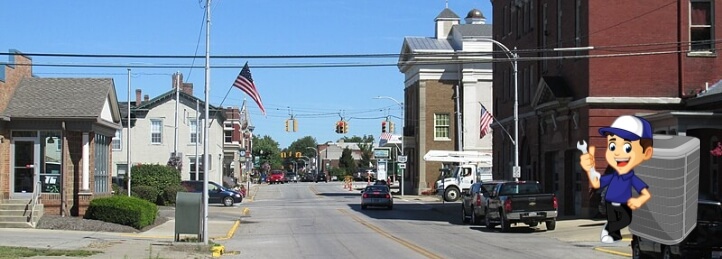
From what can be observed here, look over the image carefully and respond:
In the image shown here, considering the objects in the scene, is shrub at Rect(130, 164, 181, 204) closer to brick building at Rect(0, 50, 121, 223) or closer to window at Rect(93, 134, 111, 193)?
window at Rect(93, 134, 111, 193)

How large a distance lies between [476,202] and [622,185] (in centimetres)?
2620

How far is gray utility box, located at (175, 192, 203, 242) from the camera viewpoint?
76.8 feet

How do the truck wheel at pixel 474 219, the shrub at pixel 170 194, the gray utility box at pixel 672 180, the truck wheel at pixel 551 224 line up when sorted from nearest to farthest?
1. the gray utility box at pixel 672 180
2. the truck wheel at pixel 551 224
3. the truck wheel at pixel 474 219
4. the shrub at pixel 170 194

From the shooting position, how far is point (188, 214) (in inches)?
925

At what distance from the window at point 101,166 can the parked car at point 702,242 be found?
2234 centimetres

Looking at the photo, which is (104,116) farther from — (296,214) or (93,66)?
(296,214)

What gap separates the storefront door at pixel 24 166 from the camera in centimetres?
2980

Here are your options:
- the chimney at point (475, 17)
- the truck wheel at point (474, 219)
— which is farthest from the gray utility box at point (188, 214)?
the chimney at point (475, 17)

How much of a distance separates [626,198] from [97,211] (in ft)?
78.4

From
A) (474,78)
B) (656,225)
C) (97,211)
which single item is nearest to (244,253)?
(97,211)

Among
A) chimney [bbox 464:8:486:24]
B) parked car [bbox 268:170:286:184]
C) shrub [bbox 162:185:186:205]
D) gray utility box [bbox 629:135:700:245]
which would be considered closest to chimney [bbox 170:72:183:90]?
shrub [bbox 162:185:186:205]

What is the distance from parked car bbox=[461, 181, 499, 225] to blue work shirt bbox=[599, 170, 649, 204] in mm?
24156

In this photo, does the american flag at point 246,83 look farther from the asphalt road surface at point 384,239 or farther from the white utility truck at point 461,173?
the white utility truck at point 461,173

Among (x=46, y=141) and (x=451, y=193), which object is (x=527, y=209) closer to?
(x=46, y=141)
